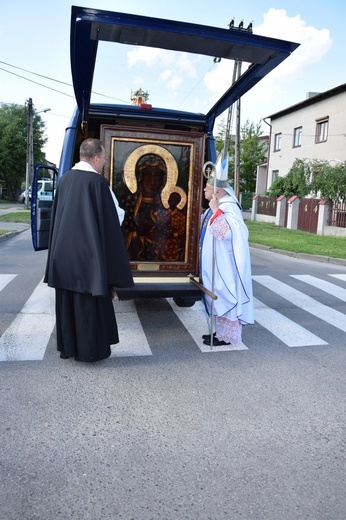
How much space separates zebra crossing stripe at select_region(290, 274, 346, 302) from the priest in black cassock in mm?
4755

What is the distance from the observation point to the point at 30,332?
5637 millimetres

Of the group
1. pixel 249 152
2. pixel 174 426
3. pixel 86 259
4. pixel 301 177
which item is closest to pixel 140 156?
pixel 86 259

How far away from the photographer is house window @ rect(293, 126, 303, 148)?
32906 mm

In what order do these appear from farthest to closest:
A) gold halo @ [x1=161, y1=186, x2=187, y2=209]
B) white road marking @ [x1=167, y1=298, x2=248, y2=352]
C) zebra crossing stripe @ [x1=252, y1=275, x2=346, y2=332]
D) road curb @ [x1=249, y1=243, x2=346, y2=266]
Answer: road curb @ [x1=249, y1=243, x2=346, y2=266] → zebra crossing stripe @ [x1=252, y1=275, x2=346, y2=332] → gold halo @ [x1=161, y1=186, x2=187, y2=209] → white road marking @ [x1=167, y1=298, x2=248, y2=352]

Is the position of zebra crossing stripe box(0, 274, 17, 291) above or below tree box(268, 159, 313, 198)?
below

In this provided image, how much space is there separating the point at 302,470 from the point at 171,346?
252cm

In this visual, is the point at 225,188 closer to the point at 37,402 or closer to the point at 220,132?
the point at 37,402

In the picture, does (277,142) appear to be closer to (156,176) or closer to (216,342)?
(156,176)

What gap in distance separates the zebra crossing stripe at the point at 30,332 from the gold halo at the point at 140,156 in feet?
6.47

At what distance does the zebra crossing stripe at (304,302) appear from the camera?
6.73 metres

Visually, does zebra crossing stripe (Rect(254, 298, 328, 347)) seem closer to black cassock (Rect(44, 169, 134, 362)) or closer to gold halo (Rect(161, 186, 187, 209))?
gold halo (Rect(161, 186, 187, 209))

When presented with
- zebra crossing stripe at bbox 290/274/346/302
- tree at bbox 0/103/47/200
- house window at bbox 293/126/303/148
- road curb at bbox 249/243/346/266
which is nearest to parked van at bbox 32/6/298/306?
zebra crossing stripe at bbox 290/274/346/302

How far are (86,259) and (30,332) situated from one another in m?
1.64

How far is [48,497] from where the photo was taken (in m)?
2.62
